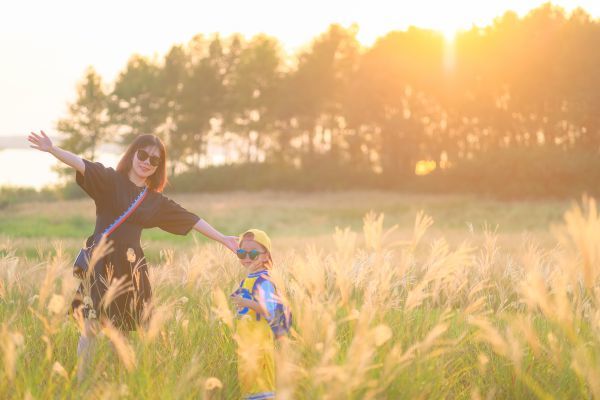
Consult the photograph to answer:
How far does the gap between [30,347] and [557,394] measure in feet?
9.30

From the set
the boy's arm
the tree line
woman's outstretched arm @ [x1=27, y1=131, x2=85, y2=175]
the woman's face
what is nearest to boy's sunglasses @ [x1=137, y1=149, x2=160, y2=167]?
the woman's face

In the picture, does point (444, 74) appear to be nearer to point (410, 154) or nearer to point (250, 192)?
point (410, 154)

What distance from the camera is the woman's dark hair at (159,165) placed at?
189 inches

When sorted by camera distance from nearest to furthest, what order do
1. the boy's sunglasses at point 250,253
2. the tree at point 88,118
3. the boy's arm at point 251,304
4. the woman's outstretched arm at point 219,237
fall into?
the boy's arm at point 251,304 < the boy's sunglasses at point 250,253 < the woman's outstretched arm at point 219,237 < the tree at point 88,118

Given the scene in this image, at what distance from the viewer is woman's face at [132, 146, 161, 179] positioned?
4.75m

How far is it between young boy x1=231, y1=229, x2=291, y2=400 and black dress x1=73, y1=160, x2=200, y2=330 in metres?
0.82

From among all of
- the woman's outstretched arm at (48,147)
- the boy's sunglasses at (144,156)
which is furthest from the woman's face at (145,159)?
the woman's outstretched arm at (48,147)

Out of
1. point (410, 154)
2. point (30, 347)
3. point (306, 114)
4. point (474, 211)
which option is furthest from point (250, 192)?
point (30, 347)

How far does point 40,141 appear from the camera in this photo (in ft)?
14.2

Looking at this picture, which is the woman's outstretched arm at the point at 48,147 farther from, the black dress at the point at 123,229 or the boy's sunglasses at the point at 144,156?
the boy's sunglasses at the point at 144,156

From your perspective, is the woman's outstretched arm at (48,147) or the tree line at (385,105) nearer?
the woman's outstretched arm at (48,147)

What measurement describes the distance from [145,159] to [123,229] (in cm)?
52

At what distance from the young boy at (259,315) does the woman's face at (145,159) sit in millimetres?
1257

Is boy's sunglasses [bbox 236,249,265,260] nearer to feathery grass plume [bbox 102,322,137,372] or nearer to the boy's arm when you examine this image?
the boy's arm
